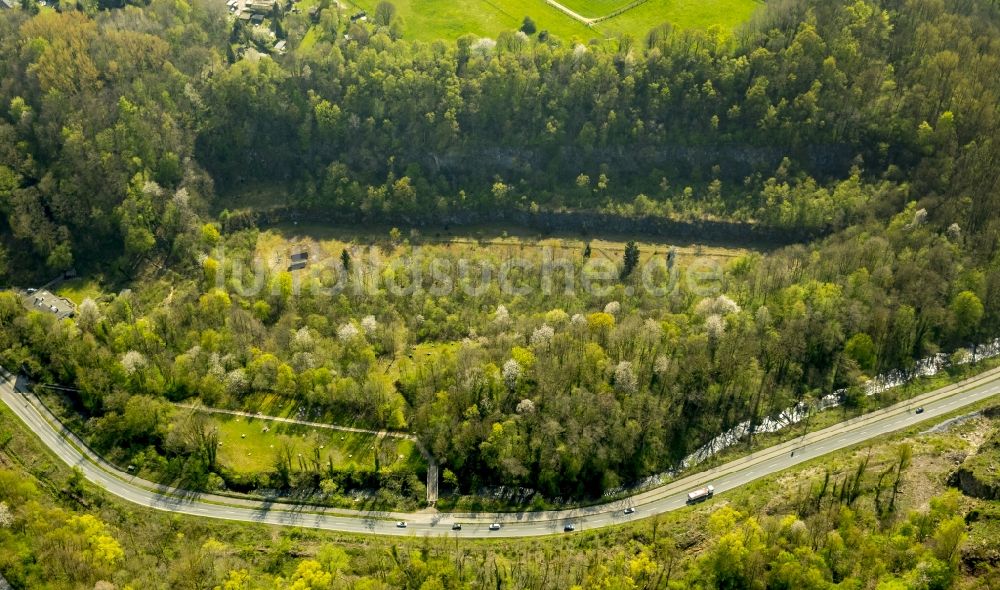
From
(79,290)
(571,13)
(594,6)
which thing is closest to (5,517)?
(79,290)

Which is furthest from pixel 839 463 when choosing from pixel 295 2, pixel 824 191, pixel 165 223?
pixel 295 2

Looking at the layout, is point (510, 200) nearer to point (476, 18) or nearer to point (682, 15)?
point (476, 18)

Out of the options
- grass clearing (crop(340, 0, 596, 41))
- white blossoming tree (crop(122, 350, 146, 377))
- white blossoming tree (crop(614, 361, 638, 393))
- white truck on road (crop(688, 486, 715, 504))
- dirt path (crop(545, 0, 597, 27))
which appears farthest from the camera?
dirt path (crop(545, 0, 597, 27))

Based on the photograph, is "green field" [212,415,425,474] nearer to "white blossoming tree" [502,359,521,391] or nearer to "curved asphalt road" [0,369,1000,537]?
"curved asphalt road" [0,369,1000,537]

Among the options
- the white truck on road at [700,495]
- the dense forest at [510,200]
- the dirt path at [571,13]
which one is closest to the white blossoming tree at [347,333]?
the dense forest at [510,200]

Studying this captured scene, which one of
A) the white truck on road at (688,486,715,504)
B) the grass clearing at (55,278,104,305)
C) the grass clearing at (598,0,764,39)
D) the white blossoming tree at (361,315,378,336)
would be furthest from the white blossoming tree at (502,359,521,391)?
the grass clearing at (598,0,764,39)

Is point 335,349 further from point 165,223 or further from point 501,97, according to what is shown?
point 501,97
